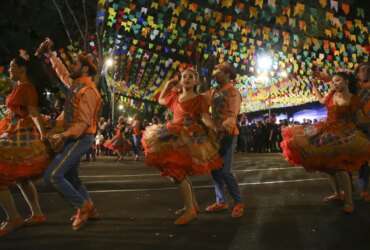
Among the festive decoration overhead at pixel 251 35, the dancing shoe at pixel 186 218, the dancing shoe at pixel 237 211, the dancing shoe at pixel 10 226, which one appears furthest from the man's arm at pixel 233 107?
the festive decoration overhead at pixel 251 35

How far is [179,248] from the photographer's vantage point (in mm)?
4746

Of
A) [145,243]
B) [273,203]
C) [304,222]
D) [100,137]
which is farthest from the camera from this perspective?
[100,137]

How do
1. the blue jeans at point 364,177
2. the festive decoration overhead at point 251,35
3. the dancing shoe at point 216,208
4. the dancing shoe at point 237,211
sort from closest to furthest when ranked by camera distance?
the dancing shoe at point 237,211, the dancing shoe at point 216,208, the blue jeans at point 364,177, the festive decoration overhead at point 251,35

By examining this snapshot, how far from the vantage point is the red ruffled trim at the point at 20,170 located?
18.4 ft

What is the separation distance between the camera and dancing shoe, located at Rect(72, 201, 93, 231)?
5.70 meters

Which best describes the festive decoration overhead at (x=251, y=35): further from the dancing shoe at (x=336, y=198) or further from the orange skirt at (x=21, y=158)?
the orange skirt at (x=21, y=158)

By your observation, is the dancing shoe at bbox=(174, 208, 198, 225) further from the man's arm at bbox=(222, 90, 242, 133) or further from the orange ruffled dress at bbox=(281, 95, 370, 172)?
the orange ruffled dress at bbox=(281, 95, 370, 172)

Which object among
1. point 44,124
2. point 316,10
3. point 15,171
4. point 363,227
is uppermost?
point 316,10

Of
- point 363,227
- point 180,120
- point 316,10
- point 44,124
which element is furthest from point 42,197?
point 316,10

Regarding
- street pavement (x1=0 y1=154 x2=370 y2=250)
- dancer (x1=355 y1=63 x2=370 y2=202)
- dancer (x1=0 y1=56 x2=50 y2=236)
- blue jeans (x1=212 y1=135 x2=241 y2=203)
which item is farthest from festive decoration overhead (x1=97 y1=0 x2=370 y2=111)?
dancer (x1=0 y1=56 x2=50 y2=236)

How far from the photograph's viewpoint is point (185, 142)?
5.90 meters

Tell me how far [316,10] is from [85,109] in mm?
13879

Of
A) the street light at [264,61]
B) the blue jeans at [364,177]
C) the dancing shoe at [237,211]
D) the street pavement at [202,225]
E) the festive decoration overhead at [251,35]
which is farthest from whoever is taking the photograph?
the street light at [264,61]

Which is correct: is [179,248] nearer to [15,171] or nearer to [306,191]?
[15,171]
